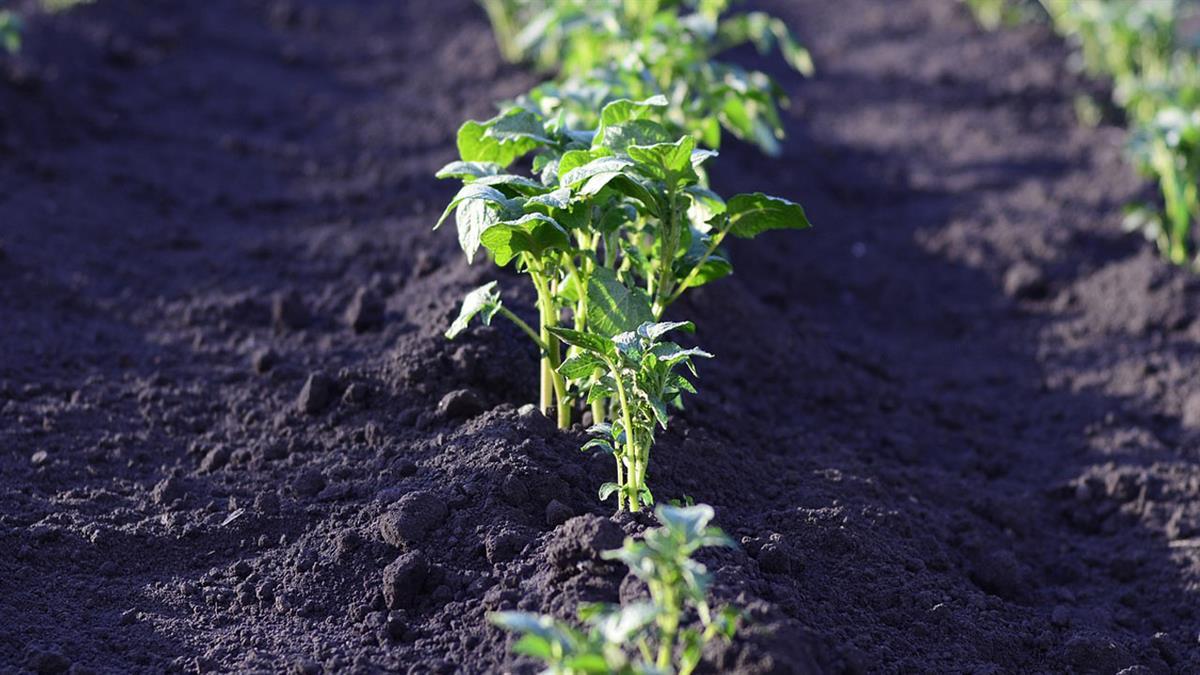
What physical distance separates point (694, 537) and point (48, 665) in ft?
4.90

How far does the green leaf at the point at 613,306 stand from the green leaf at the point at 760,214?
13.7 inches

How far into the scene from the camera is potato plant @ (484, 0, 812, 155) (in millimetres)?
4090

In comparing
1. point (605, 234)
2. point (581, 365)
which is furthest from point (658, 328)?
point (605, 234)

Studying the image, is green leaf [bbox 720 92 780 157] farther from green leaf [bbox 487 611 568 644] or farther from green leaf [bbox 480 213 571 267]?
green leaf [bbox 487 611 568 644]

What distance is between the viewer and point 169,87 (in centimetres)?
734

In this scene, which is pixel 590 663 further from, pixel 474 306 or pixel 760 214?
pixel 760 214

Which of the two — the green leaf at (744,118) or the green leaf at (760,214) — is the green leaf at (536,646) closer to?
the green leaf at (760,214)

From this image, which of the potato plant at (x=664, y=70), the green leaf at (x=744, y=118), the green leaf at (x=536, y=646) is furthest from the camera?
the green leaf at (x=744, y=118)

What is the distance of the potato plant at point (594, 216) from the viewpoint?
300cm

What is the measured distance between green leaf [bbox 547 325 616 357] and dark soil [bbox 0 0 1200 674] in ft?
1.29

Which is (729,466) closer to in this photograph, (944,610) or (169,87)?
(944,610)

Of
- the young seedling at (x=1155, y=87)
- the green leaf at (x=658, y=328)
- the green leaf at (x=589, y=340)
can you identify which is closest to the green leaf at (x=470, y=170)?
the green leaf at (x=589, y=340)

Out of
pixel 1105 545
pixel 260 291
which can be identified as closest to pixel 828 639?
pixel 1105 545

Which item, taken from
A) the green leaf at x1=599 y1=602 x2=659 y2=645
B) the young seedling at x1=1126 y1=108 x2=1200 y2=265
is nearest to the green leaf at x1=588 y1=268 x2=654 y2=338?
the green leaf at x1=599 y1=602 x2=659 y2=645
